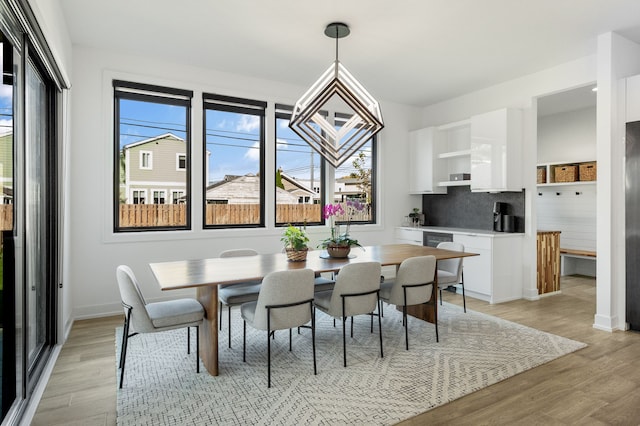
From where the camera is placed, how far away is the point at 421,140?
20.4ft

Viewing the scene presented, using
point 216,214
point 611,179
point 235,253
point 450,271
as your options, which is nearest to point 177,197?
point 216,214

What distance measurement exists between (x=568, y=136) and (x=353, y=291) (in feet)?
18.7

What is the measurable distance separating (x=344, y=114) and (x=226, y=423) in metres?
4.72

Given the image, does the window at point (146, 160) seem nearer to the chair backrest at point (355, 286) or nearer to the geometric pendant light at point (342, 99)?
the geometric pendant light at point (342, 99)

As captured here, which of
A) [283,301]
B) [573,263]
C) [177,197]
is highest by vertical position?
[177,197]

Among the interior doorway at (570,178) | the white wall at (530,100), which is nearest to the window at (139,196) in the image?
the white wall at (530,100)

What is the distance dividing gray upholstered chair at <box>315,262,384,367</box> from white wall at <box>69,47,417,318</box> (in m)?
2.34

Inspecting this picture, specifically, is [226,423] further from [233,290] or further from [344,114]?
[344,114]

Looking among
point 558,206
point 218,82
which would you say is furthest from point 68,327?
point 558,206

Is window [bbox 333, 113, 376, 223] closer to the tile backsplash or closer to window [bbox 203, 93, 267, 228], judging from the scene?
the tile backsplash

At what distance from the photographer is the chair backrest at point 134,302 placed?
99.0 inches

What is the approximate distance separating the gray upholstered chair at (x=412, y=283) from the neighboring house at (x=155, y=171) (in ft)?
9.44

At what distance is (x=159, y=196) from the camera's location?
4680 mm

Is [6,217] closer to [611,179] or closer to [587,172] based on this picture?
[611,179]
